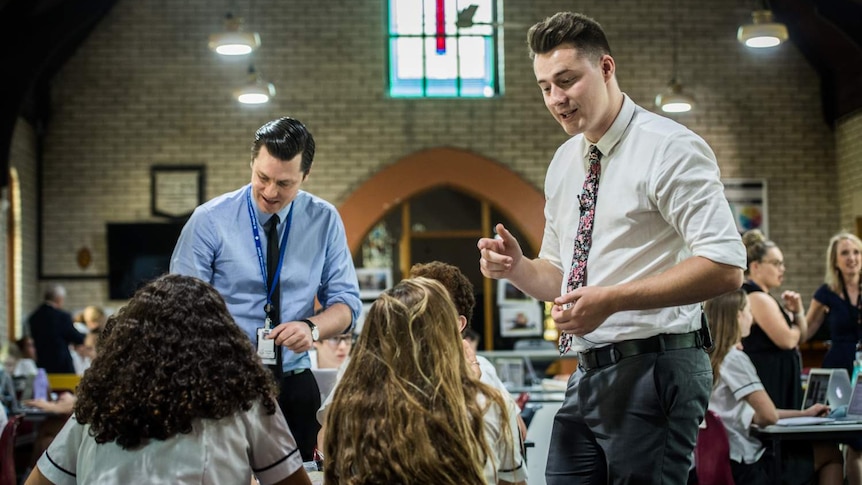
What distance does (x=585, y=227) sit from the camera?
247cm

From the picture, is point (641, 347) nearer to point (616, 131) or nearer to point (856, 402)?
point (616, 131)

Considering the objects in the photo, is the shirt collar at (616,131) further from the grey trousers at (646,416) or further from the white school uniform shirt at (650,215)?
the grey trousers at (646,416)

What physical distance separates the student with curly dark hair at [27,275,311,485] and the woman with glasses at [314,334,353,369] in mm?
3734

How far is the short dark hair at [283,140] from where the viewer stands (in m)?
3.18

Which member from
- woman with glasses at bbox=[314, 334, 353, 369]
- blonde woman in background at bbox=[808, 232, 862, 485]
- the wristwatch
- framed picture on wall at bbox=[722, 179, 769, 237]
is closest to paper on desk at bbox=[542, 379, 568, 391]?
woman with glasses at bbox=[314, 334, 353, 369]

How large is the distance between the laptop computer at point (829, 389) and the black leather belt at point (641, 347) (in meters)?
3.04

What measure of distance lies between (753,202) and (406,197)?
422 cm

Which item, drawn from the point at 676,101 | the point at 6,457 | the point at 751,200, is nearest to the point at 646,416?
the point at 6,457

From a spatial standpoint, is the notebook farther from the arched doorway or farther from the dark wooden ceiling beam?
the dark wooden ceiling beam

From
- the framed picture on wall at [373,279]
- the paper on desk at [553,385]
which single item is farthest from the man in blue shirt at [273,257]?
the framed picture on wall at [373,279]

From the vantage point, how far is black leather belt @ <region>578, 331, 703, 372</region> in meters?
2.35

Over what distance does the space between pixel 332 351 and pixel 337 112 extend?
702 cm

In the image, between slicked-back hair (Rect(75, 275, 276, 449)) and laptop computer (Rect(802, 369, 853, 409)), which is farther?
laptop computer (Rect(802, 369, 853, 409))

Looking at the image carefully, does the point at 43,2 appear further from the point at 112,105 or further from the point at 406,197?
the point at 406,197
